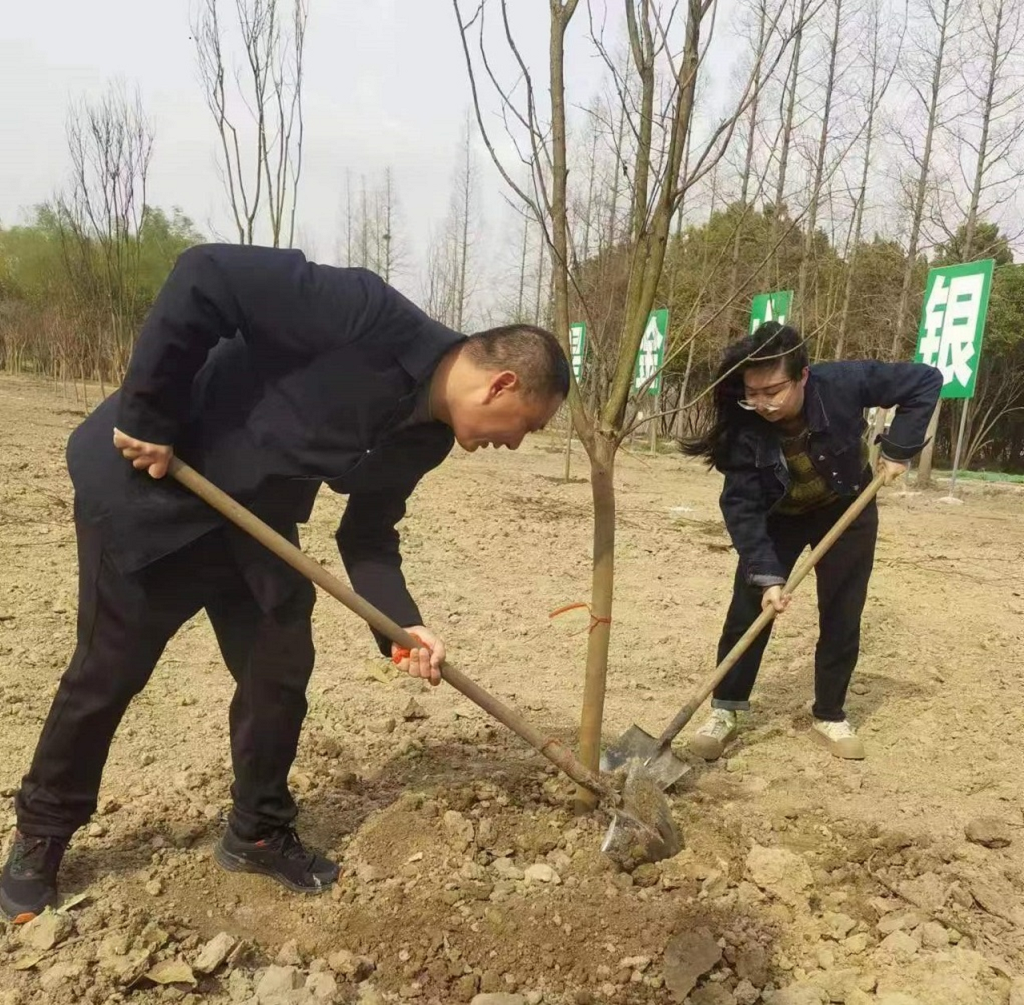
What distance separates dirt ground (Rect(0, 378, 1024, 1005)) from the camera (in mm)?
1859

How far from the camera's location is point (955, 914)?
84.4 inches

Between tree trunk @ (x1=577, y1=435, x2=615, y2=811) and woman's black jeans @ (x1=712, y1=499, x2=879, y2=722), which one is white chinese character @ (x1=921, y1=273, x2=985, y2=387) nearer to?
woman's black jeans @ (x1=712, y1=499, x2=879, y2=722)

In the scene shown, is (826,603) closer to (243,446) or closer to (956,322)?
(243,446)

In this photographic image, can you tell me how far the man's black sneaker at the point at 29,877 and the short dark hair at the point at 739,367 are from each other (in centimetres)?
215

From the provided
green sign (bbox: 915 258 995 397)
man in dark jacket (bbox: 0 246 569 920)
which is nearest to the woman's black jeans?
man in dark jacket (bbox: 0 246 569 920)

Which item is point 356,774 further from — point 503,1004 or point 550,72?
point 550,72

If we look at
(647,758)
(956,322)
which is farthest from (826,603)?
(956,322)

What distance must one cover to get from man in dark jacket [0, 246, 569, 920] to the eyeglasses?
110 cm

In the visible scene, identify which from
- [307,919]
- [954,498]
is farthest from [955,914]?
[954,498]

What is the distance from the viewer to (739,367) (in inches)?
105

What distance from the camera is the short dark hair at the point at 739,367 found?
2557mm

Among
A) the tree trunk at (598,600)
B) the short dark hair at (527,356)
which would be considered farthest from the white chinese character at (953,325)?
the short dark hair at (527,356)

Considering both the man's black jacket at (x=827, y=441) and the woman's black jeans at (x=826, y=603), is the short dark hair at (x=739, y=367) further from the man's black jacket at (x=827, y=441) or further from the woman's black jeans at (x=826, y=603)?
the woman's black jeans at (x=826, y=603)

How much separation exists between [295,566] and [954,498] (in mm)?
10675
